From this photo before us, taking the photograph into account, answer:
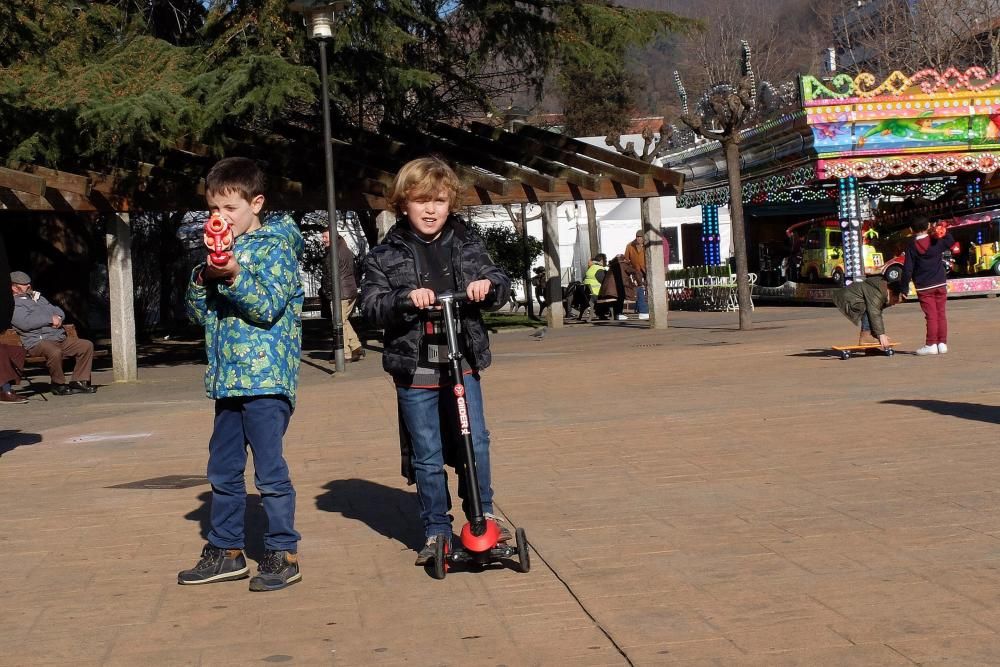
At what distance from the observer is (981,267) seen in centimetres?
2834

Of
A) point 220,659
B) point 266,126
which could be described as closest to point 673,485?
point 220,659

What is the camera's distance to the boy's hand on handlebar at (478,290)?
5395 millimetres

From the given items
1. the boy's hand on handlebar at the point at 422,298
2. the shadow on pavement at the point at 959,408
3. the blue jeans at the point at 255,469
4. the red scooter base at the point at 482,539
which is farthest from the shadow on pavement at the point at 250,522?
the shadow on pavement at the point at 959,408

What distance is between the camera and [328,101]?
1617cm

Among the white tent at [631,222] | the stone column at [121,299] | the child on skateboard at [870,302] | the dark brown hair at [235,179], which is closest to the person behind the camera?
the dark brown hair at [235,179]

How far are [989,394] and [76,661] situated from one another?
823 cm

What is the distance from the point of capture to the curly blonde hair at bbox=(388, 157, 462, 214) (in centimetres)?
562

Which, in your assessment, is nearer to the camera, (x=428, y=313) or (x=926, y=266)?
(x=428, y=313)

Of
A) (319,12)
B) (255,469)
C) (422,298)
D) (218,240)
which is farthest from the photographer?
(319,12)

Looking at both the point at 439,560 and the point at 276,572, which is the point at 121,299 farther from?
the point at 439,560

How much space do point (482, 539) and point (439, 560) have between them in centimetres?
19

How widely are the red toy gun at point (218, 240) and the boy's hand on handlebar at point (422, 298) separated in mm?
735

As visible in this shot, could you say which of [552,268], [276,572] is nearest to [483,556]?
[276,572]

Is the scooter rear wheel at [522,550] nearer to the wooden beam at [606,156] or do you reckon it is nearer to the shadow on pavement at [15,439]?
the shadow on pavement at [15,439]
